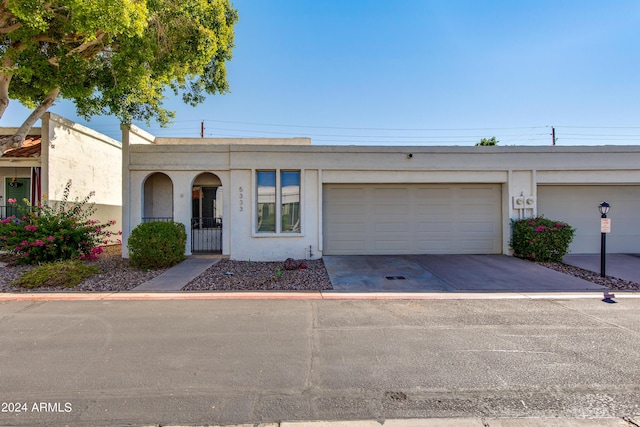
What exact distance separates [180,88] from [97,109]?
2.92 metres

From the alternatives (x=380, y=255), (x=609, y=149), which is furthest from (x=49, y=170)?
(x=609, y=149)

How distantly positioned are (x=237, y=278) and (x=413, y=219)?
20.8 feet

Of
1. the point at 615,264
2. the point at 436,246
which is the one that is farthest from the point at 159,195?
the point at 615,264

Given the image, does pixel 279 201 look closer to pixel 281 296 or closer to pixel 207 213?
pixel 207 213

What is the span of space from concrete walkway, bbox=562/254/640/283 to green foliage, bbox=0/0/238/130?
1247 centimetres

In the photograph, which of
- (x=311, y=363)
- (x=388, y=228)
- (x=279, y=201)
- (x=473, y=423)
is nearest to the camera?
(x=473, y=423)

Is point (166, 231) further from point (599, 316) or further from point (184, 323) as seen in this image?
point (599, 316)

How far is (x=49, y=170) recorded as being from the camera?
10406 mm

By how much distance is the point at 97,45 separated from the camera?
8500mm

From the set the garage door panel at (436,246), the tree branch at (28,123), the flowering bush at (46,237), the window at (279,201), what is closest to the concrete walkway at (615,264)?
the garage door panel at (436,246)

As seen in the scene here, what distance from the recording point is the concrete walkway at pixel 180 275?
22.2 feet

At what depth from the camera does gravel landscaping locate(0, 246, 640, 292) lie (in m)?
6.83

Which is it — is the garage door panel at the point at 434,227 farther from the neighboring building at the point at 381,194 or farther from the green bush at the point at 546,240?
the green bush at the point at 546,240

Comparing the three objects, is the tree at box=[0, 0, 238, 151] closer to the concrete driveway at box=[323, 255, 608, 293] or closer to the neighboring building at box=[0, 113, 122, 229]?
the neighboring building at box=[0, 113, 122, 229]
